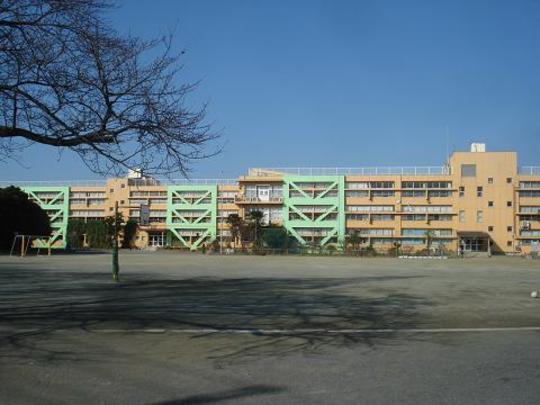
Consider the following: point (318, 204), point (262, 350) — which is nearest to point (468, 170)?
point (318, 204)

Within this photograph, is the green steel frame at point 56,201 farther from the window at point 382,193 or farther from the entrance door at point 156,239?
the window at point 382,193

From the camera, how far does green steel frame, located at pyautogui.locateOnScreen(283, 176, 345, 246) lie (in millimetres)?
102500

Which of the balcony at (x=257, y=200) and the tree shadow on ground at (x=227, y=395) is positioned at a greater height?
the balcony at (x=257, y=200)

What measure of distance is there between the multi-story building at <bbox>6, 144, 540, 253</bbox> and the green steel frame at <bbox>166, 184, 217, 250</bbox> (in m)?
0.19

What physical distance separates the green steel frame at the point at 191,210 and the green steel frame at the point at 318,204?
1462 cm

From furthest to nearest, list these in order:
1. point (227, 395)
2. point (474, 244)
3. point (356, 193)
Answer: point (356, 193)
point (474, 244)
point (227, 395)

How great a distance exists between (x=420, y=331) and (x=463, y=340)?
1.08 meters

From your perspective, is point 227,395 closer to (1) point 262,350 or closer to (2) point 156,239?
(1) point 262,350

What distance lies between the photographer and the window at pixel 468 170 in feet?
323

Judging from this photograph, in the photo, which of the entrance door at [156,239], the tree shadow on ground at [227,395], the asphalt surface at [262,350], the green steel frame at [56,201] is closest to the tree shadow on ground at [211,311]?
the asphalt surface at [262,350]

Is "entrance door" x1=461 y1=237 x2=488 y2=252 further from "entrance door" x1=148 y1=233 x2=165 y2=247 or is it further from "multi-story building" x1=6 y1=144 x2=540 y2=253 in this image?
"entrance door" x1=148 y1=233 x2=165 y2=247

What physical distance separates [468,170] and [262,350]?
318 ft

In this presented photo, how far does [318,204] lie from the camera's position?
10388cm

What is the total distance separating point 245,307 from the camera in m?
14.1
